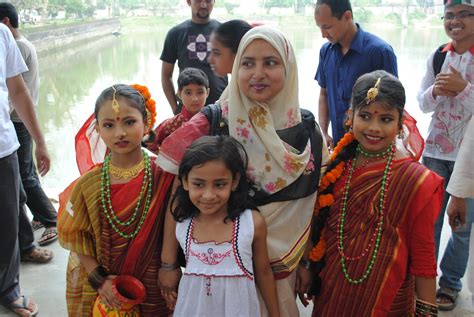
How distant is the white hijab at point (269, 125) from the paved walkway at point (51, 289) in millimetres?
1057

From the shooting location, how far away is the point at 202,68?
2.92m

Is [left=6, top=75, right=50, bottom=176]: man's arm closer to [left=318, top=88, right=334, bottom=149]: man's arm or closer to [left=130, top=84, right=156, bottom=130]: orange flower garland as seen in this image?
[left=130, top=84, right=156, bottom=130]: orange flower garland

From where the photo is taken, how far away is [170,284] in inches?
55.1

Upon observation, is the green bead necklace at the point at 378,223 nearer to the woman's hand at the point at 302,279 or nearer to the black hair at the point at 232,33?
the woman's hand at the point at 302,279

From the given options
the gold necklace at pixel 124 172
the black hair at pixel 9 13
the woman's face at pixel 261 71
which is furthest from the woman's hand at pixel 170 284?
the black hair at pixel 9 13

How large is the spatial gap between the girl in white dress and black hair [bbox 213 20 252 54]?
0.41 metres

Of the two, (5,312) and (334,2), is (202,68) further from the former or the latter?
(5,312)

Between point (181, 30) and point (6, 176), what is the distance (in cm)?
159

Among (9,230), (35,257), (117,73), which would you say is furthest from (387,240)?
(117,73)

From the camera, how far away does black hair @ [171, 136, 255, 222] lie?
1264 millimetres

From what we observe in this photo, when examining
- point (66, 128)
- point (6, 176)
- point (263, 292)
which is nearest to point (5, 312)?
point (6, 176)

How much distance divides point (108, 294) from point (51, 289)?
1.07m

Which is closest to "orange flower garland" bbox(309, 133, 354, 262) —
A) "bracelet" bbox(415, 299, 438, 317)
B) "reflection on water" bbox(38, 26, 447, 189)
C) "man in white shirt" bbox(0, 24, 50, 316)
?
"bracelet" bbox(415, 299, 438, 317)

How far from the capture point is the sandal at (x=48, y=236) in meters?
2.71
